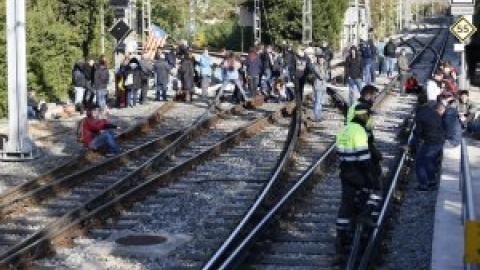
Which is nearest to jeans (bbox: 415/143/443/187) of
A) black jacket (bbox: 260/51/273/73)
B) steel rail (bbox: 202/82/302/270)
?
steel rail (bbox: 202/82/302/270)

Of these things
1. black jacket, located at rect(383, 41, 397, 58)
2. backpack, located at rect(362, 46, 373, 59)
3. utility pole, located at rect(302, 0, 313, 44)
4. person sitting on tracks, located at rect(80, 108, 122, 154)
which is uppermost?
utility pole, located at rect(302, 0, 313, 44)

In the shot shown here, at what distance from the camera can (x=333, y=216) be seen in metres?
Answer: 12.9

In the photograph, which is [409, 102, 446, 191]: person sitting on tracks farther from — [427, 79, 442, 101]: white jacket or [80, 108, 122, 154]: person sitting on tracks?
[80, 108, 122, 154]: person sitting on tracks

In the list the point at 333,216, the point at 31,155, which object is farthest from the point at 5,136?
the point at 333,216

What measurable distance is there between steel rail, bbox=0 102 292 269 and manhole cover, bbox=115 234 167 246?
648 mm

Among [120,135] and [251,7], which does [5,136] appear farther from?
[251,7]

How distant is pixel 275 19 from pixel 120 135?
3904 cm

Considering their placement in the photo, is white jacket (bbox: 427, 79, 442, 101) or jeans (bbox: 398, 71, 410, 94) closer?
white jacket (bbox: 427, 79, 442, 101)

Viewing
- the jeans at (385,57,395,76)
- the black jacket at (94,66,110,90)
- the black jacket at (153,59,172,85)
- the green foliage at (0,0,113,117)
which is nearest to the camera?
the black jacket at (94,66,110,90)

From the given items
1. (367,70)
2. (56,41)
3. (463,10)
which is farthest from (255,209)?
(56,41)

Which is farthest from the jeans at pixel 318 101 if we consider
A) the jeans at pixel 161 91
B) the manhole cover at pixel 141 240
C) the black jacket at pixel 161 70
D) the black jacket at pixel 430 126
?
the manhole cover at pixel 141 240

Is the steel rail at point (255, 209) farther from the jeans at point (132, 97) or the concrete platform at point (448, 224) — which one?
the jeans at point (132, 97)

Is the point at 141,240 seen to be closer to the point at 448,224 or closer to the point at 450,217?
the point at 448,224

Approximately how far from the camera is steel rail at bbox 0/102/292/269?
10.7 m
